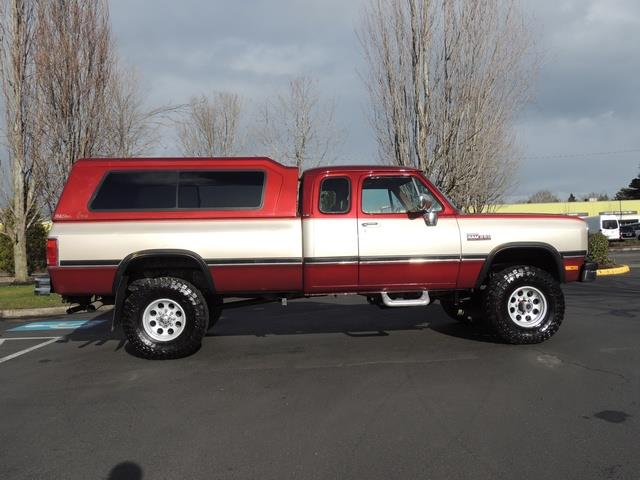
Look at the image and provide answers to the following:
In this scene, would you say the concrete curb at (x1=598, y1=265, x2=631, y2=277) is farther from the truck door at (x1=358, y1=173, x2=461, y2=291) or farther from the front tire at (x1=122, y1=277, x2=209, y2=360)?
the front tire at (x1=122, y1=277, x2=209, y2=360)

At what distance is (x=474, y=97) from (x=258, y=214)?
32.1ft

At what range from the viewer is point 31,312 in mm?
10242

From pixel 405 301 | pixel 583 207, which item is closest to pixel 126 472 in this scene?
pixel 405 301

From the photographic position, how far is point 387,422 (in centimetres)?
387

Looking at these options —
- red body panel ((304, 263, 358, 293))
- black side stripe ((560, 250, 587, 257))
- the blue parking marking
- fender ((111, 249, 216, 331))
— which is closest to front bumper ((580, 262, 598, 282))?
black side stripe ((560, 250, 587, 257))

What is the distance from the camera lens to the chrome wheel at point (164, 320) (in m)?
5.83

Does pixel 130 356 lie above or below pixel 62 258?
below

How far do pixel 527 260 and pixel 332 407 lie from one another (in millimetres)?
3559

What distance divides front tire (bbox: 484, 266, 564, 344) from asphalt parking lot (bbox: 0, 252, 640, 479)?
0.76ft

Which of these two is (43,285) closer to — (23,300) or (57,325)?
(57,325)

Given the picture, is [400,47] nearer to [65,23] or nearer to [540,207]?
[65,23]

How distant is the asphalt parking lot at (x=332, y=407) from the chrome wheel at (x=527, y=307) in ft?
1.12

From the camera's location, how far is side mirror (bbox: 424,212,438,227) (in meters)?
5.76

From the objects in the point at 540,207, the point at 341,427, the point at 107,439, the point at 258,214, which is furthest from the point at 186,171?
the point at 540,207
